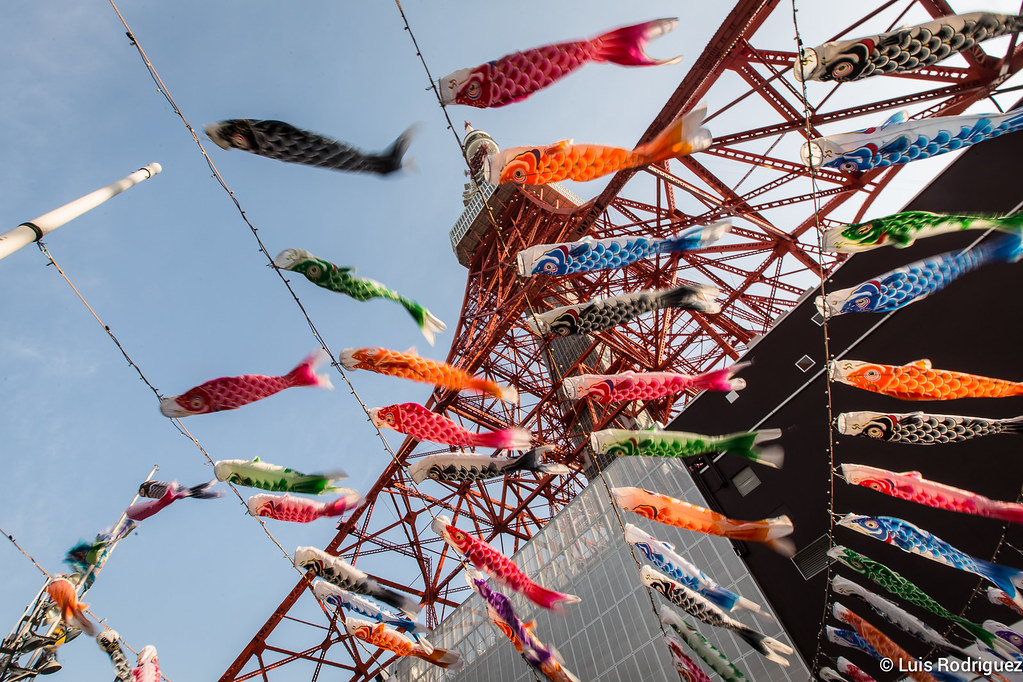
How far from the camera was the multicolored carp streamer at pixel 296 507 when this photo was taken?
32.0 ft

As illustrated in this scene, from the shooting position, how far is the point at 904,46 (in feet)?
23.0

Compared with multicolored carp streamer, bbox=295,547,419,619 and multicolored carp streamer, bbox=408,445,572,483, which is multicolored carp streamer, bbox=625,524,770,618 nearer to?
multicolored carp streamer, bbox=408,445,572,483

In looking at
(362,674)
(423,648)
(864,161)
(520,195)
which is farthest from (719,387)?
(520,195)

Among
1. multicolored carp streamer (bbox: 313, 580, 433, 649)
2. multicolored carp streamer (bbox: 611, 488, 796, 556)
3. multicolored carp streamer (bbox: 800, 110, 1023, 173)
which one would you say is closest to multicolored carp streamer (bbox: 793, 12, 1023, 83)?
multicolored carp streamer (bbox: 800, 110, 1023, 173)

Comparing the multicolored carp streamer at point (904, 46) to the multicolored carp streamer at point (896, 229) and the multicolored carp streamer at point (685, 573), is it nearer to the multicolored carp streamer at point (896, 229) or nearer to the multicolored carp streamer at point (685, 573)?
the multicolored carp streamer at point (896, 229)

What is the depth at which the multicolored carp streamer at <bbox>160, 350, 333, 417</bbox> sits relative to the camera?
8234 mm

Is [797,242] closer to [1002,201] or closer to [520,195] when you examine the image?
[1002,201]

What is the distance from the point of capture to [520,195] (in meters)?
22.2

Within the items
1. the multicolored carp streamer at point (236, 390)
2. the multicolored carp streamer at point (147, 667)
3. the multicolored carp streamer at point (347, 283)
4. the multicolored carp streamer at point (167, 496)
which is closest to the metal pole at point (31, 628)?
the multicolored carp streamer at point (147, 667)

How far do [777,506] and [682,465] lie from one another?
7.72ft

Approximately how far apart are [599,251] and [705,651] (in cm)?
587

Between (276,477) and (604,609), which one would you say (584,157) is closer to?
(276,477)

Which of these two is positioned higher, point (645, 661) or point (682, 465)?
point (682, 465)

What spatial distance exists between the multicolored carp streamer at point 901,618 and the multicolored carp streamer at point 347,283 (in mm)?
7387
